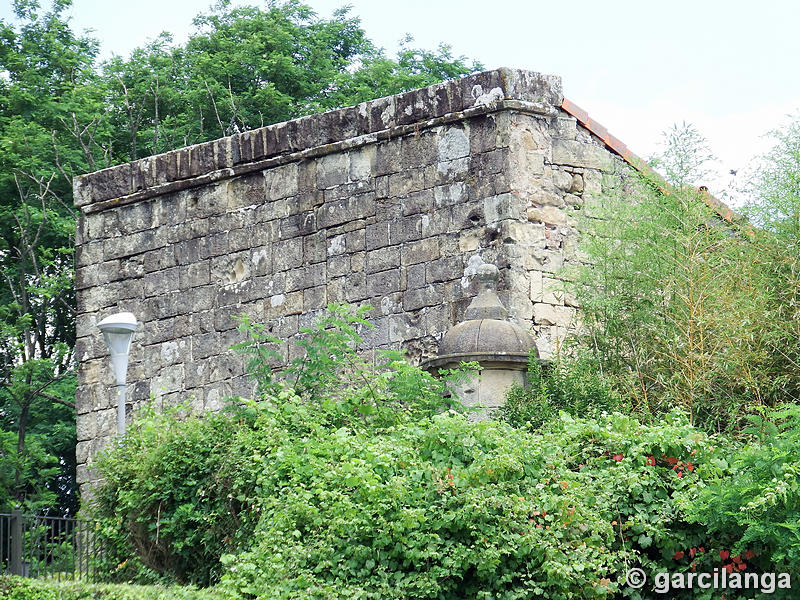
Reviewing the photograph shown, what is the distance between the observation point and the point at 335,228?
32.1ft

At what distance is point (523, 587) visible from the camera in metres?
6.34

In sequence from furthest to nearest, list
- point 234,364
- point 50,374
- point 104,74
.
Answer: point 104,74 → point 50,374 → point 234,364

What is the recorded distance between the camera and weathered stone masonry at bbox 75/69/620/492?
9086 mm

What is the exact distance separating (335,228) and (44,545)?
122 inches

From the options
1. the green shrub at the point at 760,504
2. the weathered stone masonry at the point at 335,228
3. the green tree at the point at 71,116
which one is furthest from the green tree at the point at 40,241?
the green shrub at the point at 760,504

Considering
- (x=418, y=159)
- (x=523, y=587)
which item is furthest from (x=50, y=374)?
(x=523, y=587)

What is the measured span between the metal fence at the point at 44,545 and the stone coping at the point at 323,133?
2800mm

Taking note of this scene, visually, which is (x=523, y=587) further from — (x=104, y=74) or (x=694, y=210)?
(x=104, y=74)

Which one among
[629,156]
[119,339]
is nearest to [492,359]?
[629,156]

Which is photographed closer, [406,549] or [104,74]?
[406,549]

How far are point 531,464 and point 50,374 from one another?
11.6m

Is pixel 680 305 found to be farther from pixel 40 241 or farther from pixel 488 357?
pixel 40 241

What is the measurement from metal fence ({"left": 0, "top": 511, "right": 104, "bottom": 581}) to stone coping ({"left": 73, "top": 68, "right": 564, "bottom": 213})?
110 inches

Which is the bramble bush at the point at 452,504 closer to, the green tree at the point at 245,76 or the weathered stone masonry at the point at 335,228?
the weathered stone masonry at the point at 335,228
